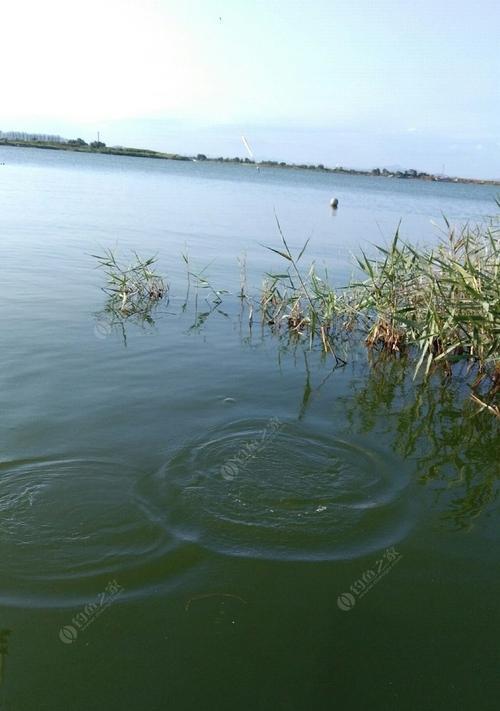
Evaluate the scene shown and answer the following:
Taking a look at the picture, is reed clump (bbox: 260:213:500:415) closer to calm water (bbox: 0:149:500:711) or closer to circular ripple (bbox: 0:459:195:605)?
calm water (bbox: 0:149:500:711)

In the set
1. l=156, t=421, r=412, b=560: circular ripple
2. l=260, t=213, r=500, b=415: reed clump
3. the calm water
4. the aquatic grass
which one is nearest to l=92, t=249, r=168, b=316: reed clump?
the aquatic grass

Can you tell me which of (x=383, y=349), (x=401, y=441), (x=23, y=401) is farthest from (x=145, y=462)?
(x=383, y=349)

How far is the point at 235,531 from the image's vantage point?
5.29 metres

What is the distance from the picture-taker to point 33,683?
3771 mm

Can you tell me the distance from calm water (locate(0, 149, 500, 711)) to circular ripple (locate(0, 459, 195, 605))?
0.06 ft

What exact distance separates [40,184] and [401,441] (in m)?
35.7

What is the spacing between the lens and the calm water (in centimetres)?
393

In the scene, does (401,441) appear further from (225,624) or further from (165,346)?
(165,346)

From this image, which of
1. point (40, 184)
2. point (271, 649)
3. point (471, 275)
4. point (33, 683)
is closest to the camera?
point (33, 683)

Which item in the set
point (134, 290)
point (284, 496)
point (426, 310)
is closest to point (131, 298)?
point (134, 290)

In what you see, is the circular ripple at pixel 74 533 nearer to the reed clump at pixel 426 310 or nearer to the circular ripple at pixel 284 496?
the circular ripple at pixel 284 496

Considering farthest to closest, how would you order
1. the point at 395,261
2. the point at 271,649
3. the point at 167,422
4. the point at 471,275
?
the point at 395,261
the point at 471,275
the point at 167,422
the point at 271,649

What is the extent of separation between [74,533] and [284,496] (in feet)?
6.35

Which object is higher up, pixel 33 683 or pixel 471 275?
pixel 471 275
